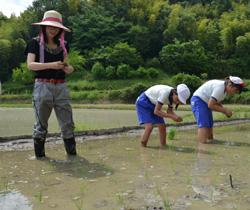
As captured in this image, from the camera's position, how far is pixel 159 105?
704 centimetres

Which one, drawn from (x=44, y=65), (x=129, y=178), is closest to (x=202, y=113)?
(x=44, y=65)

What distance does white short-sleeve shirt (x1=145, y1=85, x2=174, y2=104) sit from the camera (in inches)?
277

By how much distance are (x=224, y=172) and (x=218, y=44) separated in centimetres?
5446

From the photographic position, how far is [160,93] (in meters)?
7.15

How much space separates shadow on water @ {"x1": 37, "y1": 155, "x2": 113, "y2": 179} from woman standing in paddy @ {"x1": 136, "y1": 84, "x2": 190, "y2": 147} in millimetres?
1580

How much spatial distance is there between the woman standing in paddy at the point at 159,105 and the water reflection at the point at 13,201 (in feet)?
10.9

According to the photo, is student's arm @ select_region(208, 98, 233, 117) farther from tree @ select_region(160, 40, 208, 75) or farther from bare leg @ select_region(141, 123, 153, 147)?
tree @ select_region(160, 40, 208, 75)

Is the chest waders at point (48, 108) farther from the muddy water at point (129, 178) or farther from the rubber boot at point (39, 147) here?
the muddy water at point (129, 178)

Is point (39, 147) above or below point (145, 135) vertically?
above

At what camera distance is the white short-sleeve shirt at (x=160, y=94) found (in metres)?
7.04

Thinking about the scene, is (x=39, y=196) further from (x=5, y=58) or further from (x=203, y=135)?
(x=5, y=58)

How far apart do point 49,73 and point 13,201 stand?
2.31m

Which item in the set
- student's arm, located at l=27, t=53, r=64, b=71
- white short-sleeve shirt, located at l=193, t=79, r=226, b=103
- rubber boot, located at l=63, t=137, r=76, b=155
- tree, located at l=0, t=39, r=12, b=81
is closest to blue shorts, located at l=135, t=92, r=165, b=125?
white short-sleeve shirt, located at l=193, t=79, r=226, b=103

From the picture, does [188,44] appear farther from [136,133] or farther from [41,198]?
[41,198]
